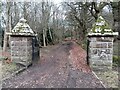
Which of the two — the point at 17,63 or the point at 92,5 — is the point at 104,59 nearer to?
the point at 17,63

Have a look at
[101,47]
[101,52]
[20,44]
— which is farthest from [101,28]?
[20,44]

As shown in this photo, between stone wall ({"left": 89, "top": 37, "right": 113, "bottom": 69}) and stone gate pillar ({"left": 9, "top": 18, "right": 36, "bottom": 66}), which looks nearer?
stone wall ({"left": 89, "top": 37, "right": 113, "bottom": 69})

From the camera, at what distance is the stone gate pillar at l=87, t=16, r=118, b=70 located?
6562mm

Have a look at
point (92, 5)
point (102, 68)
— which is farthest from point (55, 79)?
point (92, 5)

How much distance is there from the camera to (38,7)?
1972cm

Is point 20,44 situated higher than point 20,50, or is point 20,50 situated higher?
point 20,44

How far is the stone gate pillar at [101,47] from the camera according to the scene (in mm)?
6562

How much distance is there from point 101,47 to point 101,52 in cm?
15

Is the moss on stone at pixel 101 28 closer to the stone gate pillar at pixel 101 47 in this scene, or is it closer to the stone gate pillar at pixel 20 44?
the stone gate pillar at pixel 101 47

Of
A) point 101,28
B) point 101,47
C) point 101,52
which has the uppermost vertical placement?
point 101,28

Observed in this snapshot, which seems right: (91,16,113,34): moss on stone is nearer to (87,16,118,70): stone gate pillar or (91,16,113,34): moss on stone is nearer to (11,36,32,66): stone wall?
(87,16,118,70): stone gate pillar

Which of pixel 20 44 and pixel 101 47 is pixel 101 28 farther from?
pixel 20 44

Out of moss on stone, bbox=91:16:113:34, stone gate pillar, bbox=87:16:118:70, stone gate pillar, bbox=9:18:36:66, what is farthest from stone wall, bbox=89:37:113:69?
stone gate pillar, bbox=9:18:36:66

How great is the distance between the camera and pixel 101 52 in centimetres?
662
